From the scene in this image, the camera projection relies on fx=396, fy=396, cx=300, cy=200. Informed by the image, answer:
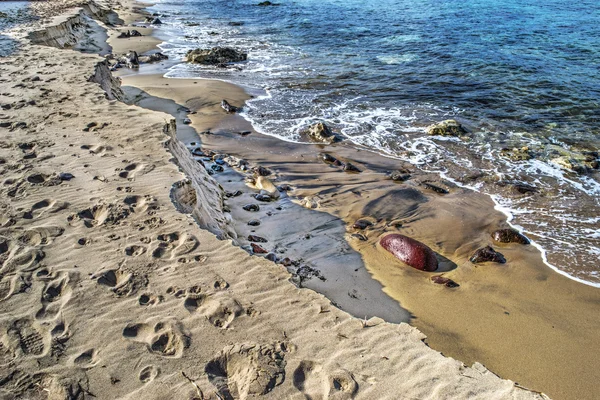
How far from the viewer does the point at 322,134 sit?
9727 mm

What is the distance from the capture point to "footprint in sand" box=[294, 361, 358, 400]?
2.91 meters

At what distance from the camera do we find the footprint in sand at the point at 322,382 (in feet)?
9.55

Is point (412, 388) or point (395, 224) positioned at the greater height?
point (412, 388)

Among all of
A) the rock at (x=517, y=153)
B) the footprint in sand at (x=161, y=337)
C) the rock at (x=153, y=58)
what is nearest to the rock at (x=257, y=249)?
the footprint in sand at (x=161, y=337)

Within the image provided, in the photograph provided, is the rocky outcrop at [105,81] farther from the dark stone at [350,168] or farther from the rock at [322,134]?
the dark stone at [350,168]

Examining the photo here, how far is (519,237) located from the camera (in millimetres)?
6199

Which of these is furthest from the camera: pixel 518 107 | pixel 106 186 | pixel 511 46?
pixel 511 46

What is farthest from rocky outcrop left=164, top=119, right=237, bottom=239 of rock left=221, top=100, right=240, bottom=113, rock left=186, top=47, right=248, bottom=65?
rock left=186, top=47, right=248, bottom=65

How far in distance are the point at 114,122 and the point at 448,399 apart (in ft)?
21.6

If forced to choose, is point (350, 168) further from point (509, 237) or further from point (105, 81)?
point (105, 81)

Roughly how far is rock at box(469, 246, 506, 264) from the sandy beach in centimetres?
14

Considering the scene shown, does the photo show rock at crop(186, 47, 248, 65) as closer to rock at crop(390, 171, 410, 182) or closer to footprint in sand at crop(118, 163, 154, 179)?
rock at crop(390, 171, 410, 182)

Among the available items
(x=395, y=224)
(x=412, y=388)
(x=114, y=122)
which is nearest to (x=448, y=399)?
(x=412, y=388)

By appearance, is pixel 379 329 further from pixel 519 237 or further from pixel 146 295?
pixel 519 237
